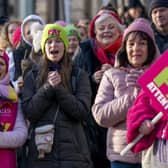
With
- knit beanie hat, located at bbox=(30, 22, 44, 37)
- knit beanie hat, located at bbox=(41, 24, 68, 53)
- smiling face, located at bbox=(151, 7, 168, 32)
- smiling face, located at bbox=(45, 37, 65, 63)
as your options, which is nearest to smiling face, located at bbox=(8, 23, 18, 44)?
knit beanie hat, located at bbox=(30, 22, 44, 37)

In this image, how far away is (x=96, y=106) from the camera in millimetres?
6742

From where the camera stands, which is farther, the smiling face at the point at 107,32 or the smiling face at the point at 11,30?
the smiling face at the point at 11,30

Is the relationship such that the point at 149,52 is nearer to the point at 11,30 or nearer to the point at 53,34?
the point at 53,34

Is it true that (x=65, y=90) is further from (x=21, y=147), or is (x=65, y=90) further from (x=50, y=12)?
(x=50, y=12)

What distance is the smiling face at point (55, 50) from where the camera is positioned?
7.38 metres

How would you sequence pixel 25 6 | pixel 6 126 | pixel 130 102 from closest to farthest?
pixel 130 102 < pixel 6 126 < pixel 25 6

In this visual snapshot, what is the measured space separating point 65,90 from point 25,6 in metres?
8.84

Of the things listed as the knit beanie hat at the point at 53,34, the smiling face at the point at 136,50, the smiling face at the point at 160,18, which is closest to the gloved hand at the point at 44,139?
the knit beanie hat at the point at 53,34

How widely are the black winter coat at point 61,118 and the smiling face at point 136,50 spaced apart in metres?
0.67

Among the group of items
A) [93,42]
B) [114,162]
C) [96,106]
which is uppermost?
[93,42]

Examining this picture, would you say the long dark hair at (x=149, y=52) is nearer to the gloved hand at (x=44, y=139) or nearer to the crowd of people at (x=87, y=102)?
the crowd of people at (x=87, y=102)

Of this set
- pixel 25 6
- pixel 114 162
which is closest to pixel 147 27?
pixel 114 162

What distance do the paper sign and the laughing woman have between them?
125cm

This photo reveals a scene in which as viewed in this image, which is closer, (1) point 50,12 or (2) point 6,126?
(2) point 6,126
